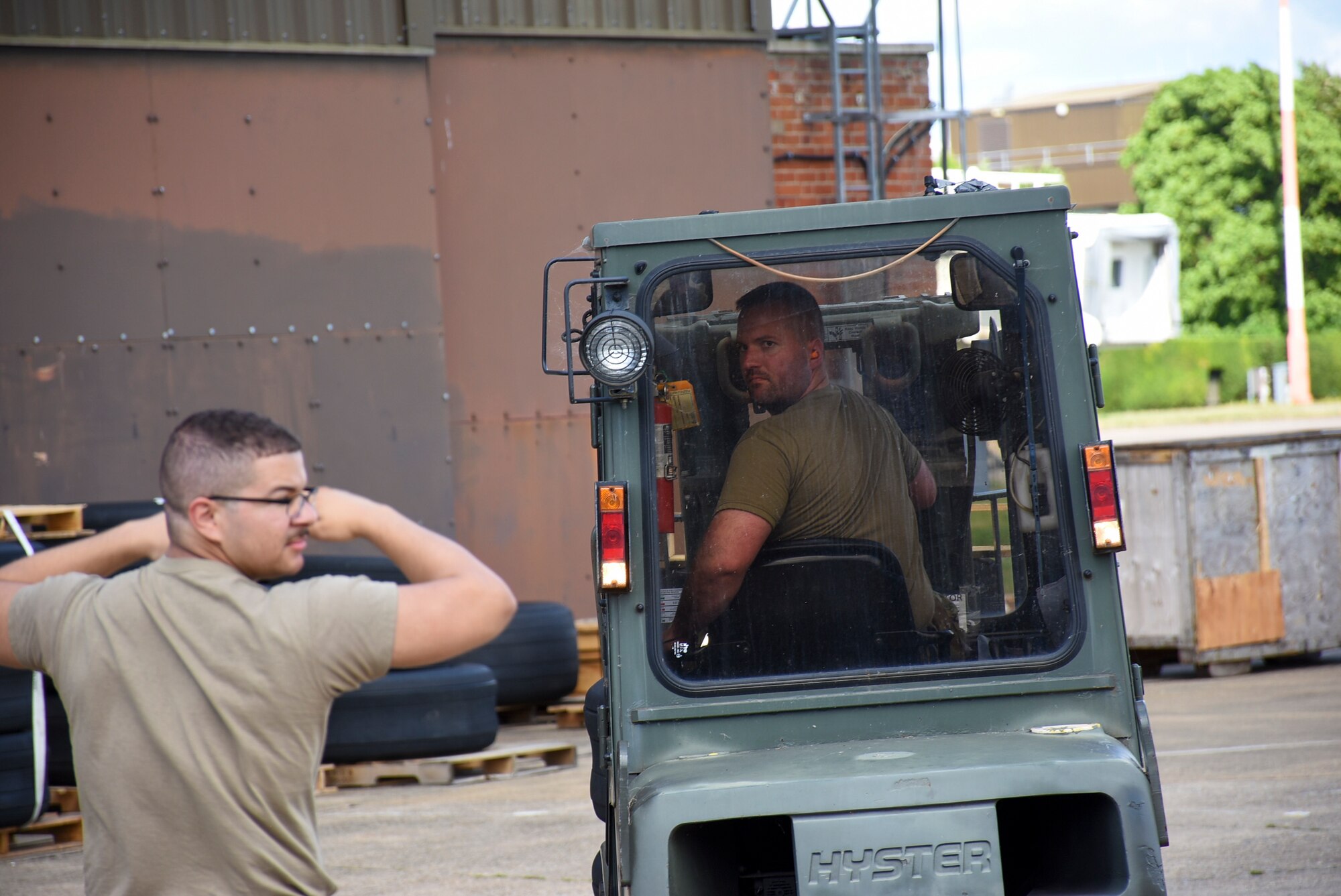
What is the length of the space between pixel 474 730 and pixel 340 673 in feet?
21.1

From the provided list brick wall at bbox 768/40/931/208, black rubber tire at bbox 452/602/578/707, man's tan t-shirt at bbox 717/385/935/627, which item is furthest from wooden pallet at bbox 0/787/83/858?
brick wall at bbox 768/40/931/208

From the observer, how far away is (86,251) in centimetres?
938

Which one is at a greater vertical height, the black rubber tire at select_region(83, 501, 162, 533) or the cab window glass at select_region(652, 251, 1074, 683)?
the cab window glass at select_region(652, 251, 1074, 683)

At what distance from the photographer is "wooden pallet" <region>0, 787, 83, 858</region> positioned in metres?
7.12

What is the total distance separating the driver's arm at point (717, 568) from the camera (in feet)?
11.9

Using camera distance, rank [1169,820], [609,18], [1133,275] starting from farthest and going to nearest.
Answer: [1133,275], [609,18], [1169,820]

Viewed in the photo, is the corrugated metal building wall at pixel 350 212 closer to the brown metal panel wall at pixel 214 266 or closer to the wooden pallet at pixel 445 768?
the brown metal panel wall at pixel 214 266

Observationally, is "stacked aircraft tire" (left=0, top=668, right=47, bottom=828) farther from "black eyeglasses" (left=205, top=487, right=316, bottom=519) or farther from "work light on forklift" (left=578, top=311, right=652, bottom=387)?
"black eyeglasses" (left=205, top=487, right=316, bottom=519)

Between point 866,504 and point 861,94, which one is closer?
point 866,504

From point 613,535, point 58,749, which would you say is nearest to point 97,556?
point 613,535

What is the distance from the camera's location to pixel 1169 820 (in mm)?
6723

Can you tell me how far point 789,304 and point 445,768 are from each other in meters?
5.54

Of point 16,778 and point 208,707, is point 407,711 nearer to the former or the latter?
point 16,778

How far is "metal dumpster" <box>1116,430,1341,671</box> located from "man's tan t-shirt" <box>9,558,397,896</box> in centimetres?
948
